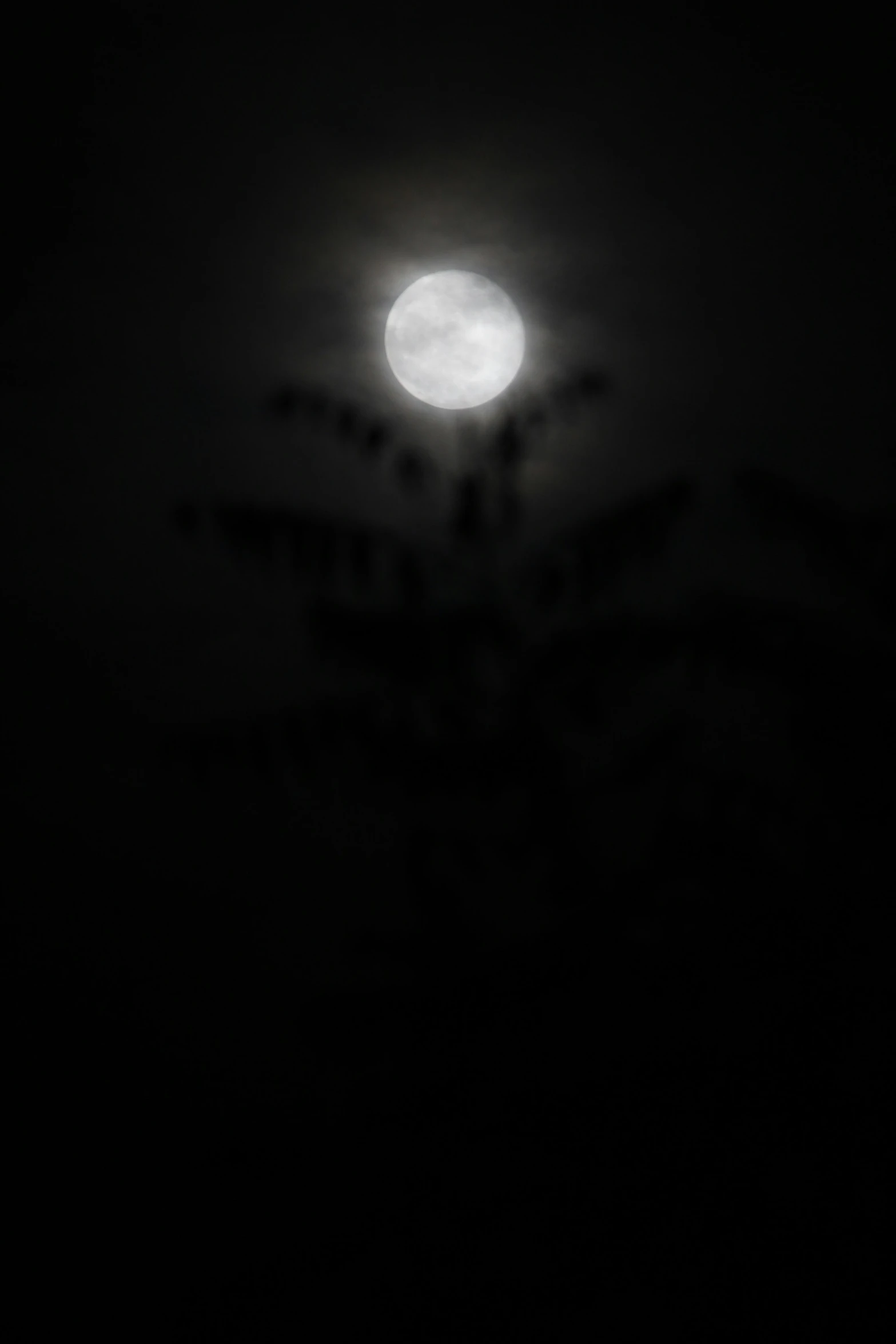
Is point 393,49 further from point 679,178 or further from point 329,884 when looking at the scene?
point 329,884

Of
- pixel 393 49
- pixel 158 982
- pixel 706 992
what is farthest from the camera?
pixel 393 49

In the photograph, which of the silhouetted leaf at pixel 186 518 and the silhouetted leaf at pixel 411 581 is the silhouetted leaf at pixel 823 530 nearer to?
the silhouetted leaf at pixel 411 581

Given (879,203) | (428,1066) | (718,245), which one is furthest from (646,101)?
(428,1066)

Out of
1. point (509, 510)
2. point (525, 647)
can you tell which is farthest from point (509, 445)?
point (525, 647)

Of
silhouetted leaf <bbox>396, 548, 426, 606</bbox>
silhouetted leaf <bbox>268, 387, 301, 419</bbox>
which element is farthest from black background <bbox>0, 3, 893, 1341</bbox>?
silhouetted leaf <bbox>396, 548, 426, 606</bbox>

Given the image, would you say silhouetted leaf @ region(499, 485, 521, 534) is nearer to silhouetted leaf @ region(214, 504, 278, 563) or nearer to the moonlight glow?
the moonlight glow

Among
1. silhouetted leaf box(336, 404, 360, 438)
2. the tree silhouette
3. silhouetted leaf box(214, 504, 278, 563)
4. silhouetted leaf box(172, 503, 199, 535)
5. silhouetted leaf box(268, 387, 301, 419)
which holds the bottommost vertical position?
the tree silhouette

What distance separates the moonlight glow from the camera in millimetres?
1614

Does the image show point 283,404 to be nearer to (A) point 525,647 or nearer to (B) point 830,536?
(A) point 525,647

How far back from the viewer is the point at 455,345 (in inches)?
63.5

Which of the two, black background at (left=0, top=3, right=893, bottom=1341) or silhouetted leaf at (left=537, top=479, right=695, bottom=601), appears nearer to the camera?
black background at (left=0, top=3, right=893, bottom=1341)

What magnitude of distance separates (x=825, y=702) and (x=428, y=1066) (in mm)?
802

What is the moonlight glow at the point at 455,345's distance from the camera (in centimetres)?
161

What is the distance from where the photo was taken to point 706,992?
142cm
